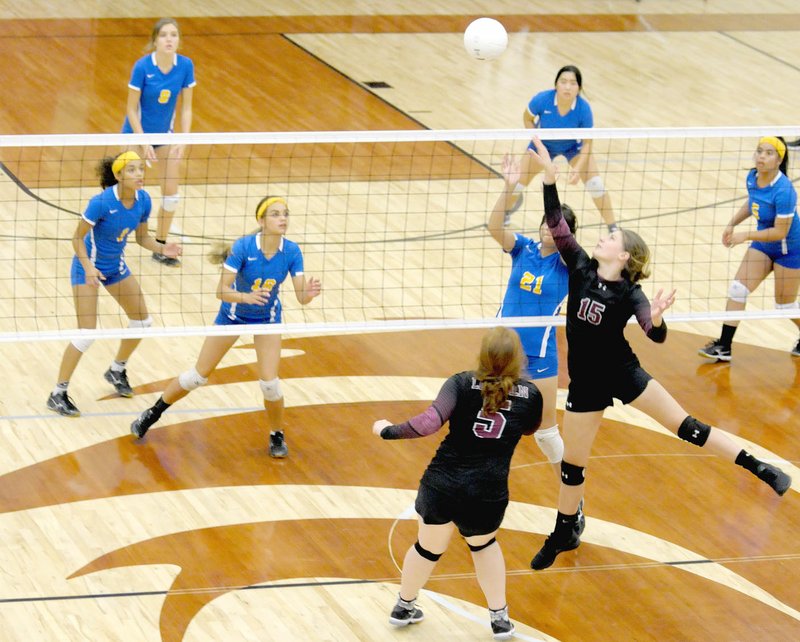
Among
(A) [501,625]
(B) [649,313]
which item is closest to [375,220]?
(B) [649,313]

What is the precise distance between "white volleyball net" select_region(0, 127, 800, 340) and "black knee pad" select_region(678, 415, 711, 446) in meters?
2.06

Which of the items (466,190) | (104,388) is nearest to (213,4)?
(466,190)

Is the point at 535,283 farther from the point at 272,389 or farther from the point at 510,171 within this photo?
the point at 272,389

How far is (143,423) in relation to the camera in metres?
8.66

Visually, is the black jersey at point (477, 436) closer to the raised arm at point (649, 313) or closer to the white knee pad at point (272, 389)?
the raised arm at point (649, 313)

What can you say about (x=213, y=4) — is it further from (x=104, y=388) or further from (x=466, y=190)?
(x=104, y=388)

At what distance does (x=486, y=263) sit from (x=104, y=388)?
3.86 metres

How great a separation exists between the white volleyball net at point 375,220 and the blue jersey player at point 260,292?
29 centimetres

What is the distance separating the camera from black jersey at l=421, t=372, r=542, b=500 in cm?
635

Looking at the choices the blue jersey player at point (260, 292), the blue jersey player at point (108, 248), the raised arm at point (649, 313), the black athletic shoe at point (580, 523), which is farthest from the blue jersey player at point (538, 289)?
the blue jersey player at point (108, 248)

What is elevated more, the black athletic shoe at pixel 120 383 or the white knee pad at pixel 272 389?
the white knee pad at pixel 272 389

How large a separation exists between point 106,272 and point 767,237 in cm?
478

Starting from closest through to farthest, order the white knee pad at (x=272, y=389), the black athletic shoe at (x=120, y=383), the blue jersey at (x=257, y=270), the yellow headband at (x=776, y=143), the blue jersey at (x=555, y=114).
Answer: the blue jersey at (x=257, y=270) < the white knee pad at (x=272, y=389) < the black athletic shoe at (x=120, y=383) < the yellow headband at (x=776, y=143) < the blue jersey at (x=555, y=114)

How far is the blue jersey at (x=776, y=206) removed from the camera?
31.7 feet
